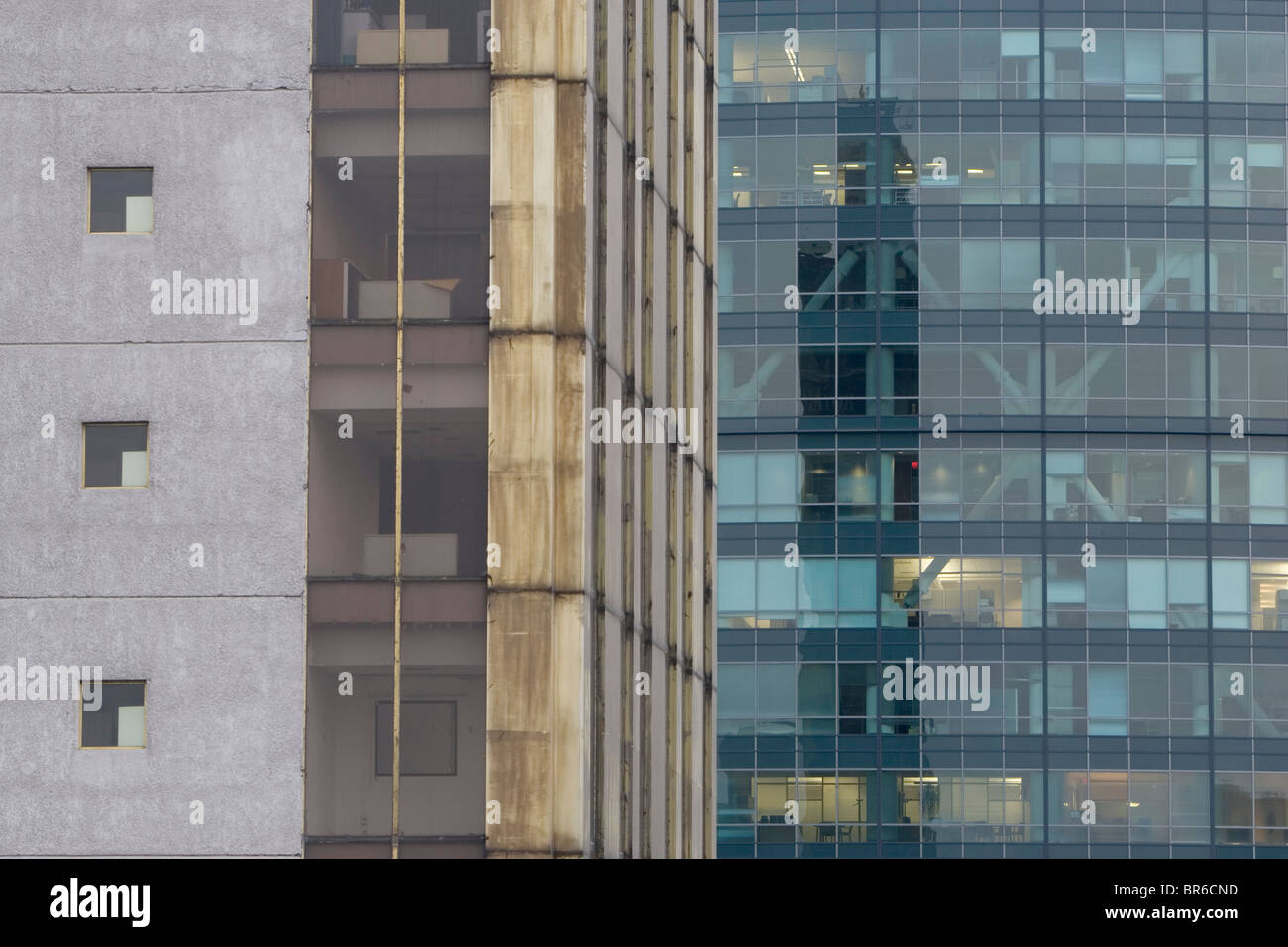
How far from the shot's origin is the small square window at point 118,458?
3147 centimetres

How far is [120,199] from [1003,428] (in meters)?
59.9

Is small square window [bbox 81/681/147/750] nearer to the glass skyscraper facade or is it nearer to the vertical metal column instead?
the vertical metal column

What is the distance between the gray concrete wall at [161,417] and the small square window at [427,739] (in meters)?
1.41

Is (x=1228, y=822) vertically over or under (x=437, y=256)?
under

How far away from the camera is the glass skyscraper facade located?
85.8 meters

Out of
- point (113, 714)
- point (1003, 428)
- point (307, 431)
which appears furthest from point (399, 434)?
point (1003, 428)

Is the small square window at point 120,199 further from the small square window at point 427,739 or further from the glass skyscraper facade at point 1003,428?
the glass skyscraper facade at point 1003,428

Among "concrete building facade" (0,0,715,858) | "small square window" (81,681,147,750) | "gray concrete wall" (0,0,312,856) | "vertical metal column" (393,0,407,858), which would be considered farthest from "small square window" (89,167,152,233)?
"small square window" (81,681,147,750)

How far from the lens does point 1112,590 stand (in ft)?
286

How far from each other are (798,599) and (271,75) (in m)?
58.4

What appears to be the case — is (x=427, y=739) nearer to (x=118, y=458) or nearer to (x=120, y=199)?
(x=118, y=458)
